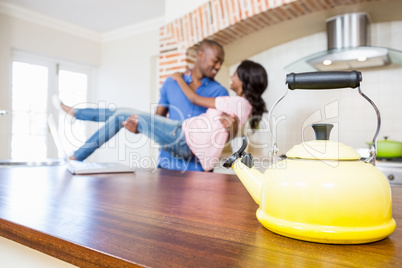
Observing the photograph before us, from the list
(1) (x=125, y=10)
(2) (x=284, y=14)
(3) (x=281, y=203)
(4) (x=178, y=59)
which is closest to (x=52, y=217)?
(3) (x=281, y=203)

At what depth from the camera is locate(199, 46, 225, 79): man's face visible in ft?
10.1

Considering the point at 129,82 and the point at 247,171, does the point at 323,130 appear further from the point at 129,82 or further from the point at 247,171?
the point at 129,82

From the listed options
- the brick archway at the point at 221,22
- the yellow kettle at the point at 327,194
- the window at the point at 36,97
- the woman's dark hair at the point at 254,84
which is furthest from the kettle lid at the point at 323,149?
the window at the point at 36,97

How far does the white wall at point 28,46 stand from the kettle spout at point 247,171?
14.1 feet

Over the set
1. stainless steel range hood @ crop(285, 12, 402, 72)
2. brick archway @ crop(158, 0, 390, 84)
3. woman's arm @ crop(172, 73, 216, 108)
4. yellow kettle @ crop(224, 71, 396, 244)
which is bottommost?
yellow kettle @ crop(224, 71, 396, 244)

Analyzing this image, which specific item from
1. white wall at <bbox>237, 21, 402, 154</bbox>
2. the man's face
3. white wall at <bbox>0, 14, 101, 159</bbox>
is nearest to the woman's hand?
the man's face

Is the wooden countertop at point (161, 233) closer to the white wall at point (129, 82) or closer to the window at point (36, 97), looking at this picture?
the white wall at point (129, 82)

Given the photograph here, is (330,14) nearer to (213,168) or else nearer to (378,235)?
(213,168)

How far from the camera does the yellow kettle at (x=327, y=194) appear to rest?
41 centimetres

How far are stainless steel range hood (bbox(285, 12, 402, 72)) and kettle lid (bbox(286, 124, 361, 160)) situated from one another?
2.33m

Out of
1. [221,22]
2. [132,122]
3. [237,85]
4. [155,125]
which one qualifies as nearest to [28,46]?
[132,122]

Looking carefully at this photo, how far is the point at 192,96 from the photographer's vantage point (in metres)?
3.08

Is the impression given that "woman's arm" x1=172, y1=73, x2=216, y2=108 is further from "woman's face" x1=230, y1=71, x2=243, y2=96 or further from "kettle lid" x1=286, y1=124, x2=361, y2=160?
"kettle lid" x1=286, y1=124, x2=361, y2=160

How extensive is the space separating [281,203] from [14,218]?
0.43 meters
